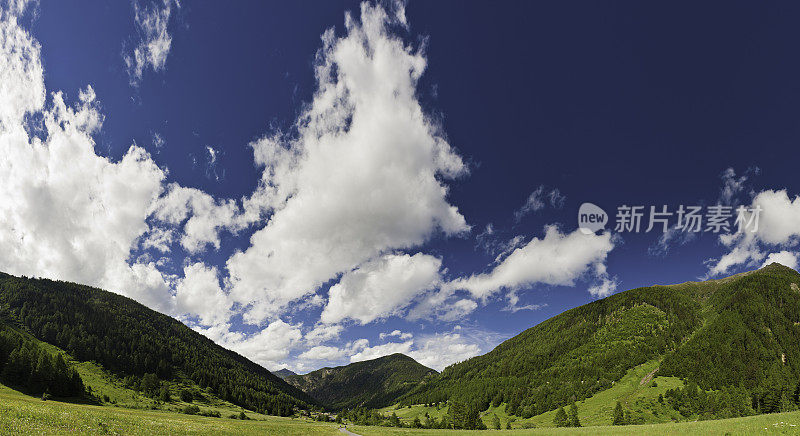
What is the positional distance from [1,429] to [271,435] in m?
26.7

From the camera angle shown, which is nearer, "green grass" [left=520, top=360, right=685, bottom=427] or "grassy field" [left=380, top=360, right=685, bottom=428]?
"green grass" [left=520, top=360, right=685, bottom=427]

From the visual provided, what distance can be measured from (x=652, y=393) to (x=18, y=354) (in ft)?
1041

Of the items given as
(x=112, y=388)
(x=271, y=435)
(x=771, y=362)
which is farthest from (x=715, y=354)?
(x=112, y=388)

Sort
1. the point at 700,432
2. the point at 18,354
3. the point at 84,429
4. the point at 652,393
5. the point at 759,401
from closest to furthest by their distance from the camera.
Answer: the point at 84,429 → the point at 700,432 → the point at 18,354 → the point at 759,401 → the point at 652,393

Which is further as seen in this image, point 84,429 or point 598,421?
point 598,421

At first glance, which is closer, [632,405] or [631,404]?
[632,405]

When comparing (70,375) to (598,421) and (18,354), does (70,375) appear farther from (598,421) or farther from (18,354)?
(598,421)

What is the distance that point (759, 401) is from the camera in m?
144

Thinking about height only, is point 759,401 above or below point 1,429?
below

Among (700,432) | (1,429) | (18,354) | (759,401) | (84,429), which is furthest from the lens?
(759,401)

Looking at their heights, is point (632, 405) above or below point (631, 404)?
below

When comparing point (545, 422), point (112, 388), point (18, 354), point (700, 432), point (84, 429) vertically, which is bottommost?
point (545, 422)

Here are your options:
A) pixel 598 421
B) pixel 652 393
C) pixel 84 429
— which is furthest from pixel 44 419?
pixel 652 393

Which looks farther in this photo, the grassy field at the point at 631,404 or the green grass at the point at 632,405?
the grassy field at the point at 631,404
